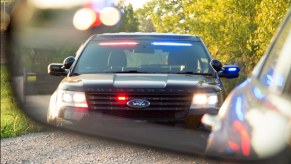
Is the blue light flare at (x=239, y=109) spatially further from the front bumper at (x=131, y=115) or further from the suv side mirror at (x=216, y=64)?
the suv side mirror at (x=216, y=64)

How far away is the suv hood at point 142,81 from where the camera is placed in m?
2.98

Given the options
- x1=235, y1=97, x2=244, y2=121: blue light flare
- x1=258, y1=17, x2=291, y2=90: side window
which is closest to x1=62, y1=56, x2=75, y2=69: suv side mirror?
x1=258, y1=17, x2=291, y2=90: side window

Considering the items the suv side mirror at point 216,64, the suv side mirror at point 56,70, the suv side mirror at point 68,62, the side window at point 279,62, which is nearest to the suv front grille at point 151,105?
the suv side mirror at point 216,64

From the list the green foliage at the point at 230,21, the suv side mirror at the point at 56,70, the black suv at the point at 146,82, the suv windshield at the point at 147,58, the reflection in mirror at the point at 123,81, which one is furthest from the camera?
the suv side mirror at the point at 56,70

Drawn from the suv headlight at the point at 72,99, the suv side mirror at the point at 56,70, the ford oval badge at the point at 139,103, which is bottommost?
the suv side mirror at the point at 56,70

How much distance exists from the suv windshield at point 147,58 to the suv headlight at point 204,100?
1.57 ft

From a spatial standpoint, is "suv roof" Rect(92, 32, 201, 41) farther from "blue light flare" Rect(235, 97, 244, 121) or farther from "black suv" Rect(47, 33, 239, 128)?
"blue light flare" Rect(235, 97, 244, 121)

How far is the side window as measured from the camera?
39.5 inches

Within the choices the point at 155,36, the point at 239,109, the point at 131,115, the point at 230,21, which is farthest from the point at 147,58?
the point at 239,109

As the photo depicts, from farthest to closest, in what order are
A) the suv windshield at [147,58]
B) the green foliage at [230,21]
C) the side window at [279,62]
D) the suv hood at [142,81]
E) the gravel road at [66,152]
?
the gravel road at [66,152] → the suv windshield at [147,58] → the suv hood at [142,81] → the green foliage at [230,21] → the side window at [279,62]

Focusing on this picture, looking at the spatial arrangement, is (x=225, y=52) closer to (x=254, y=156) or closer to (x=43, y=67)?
(x=254, y=156)

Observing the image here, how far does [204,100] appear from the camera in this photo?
9.23 feet

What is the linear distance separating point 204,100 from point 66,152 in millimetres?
5603

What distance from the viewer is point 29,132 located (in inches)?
377
